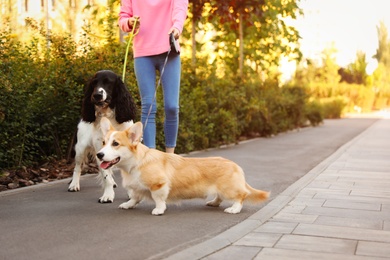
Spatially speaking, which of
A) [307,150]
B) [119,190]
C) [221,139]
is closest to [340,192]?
[119,190]

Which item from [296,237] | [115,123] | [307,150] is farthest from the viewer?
[307,150]

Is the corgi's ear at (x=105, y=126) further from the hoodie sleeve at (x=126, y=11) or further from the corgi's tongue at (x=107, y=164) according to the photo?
the hoodie sleeve at (x=126, y=11)

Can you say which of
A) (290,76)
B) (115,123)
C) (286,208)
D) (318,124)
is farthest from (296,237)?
(290,76)

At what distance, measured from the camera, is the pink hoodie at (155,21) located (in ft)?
21.5

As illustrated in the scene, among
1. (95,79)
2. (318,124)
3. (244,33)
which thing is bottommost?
(318,124)

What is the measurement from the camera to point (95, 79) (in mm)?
6215

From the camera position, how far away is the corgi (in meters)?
5.31

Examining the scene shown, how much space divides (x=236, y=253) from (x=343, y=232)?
3.60 feet

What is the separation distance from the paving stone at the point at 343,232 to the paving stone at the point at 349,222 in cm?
14

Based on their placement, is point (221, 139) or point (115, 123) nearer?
point (115, 123)

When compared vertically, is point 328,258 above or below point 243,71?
below

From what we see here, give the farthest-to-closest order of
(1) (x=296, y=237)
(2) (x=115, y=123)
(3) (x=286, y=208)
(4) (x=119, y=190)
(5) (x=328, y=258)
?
(4) (x=119, y=190)
(2) (x=115, y=123)
(3) (x=286, y=208)
(1) (x=296, y=237)
(5) (x=328, y=258)

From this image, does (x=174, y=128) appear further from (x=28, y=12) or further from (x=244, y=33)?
(x=28, y=12)

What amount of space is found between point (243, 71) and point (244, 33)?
1098 mm
